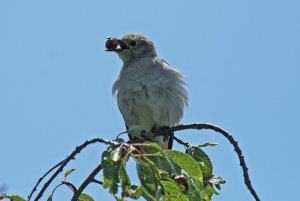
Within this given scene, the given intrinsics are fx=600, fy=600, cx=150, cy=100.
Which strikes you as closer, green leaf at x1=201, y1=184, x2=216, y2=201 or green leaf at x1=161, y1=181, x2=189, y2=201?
green leaf at x1=161, y1=181, x2=189, y2=201

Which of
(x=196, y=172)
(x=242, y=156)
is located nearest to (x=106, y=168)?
(x=196, y=172)

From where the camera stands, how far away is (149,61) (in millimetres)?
8258

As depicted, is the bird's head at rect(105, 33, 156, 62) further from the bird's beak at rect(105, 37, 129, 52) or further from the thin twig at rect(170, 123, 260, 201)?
the thin twig at rect(170, 123, 260, 201)

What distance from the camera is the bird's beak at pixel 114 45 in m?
8.02

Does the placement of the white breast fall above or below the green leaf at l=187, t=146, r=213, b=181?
above

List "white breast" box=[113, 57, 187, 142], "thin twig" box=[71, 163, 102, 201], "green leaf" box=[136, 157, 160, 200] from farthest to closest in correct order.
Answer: "white breast" box=[113, 57, 187, 142] < "thin twig" box=[71, 163, 102, 201] < "green leaf" box=[136, 157, 160, 200]

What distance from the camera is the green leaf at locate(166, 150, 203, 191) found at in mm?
3408

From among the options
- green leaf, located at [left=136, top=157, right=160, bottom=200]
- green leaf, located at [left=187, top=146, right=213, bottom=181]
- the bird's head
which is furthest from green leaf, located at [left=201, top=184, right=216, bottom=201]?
the bird's head

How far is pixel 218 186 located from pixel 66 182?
1102mm

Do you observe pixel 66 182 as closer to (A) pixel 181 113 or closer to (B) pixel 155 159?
(B) pixel 155 159

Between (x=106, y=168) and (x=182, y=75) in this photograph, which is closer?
(x=106, y=168)

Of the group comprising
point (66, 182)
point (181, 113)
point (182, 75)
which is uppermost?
point (182, 75)

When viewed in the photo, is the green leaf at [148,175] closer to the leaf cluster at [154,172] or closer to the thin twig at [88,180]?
the leaf cluster at [154,172]

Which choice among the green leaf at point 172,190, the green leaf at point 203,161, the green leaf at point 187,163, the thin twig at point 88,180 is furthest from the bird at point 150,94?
the green leaf at point 172,190
